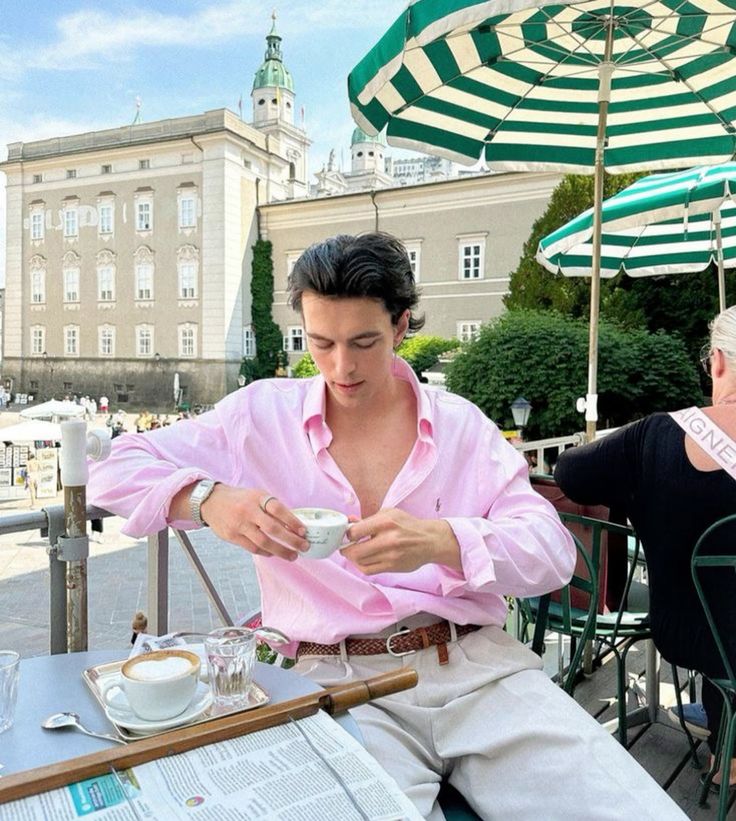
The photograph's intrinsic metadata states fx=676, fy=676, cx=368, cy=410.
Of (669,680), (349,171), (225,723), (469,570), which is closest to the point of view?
(225,723)

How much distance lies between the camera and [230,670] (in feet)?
3.33

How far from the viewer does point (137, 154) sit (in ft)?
111

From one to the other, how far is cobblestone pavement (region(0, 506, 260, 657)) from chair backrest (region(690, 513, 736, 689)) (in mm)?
4043

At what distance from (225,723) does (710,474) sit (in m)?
1.24

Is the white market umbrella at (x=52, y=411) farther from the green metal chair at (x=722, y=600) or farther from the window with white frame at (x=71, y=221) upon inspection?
the green metal chair at (x=722, y=600)

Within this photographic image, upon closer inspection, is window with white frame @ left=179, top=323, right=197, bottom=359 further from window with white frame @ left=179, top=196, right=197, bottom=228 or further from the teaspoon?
the teaspoon

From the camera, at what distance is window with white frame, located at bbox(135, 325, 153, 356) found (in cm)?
3388

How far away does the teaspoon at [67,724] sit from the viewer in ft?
3.02

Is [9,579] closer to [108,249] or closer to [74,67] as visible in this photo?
[108,249]

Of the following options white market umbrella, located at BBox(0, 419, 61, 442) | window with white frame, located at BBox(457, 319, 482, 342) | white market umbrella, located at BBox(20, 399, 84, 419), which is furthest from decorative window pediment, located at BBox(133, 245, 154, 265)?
white market umbrella, located at BBox(0, 419, 61, 442)

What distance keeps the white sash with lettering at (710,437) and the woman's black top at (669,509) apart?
2 cm

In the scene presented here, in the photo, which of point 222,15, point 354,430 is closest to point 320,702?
point 354,430

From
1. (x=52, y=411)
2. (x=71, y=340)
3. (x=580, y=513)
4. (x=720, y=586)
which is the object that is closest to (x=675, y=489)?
(x=720, y=586)

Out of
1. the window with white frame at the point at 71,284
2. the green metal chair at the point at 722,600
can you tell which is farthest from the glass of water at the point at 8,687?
the window with white frame at the point at 71,284
